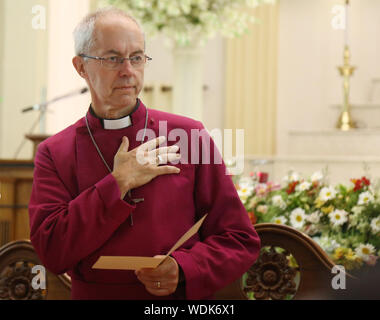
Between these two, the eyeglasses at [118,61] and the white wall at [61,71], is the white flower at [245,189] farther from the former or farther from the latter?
the white wall at [61,71]

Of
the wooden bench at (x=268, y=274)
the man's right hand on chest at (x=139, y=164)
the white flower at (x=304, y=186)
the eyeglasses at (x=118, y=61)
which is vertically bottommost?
the wooden bench at (x=268, y=274)

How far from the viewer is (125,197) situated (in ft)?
4.65

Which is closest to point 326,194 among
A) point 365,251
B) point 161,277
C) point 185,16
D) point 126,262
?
point 365,251

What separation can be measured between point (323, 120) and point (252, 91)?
3.14 ft

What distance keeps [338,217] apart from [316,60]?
5.36 meters

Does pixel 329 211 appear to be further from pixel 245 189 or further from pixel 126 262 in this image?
pixel 126 262

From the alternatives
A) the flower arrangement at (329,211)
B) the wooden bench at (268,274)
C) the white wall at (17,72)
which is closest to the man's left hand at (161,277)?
the wooden bench at (268,274)

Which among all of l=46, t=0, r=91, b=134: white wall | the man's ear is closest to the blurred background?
l=46, t=0, r=91, b=134: white wall

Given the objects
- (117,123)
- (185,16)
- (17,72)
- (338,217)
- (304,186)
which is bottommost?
(338,217)

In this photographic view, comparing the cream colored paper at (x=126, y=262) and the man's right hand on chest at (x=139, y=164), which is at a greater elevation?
the man's right hand on chest at (x=139, y=164)

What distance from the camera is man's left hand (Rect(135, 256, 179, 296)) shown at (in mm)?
1374

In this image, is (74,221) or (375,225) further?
(375,225)

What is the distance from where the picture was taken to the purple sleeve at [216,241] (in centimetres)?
142
